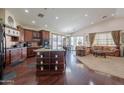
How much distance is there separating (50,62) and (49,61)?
52mm

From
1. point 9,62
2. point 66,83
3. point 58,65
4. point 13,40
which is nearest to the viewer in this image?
point 66,83

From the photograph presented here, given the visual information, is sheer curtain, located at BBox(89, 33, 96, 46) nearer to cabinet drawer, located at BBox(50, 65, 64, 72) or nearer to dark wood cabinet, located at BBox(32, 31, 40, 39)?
dark wood cabinet, located at BBox(32, 31, 40, 39)

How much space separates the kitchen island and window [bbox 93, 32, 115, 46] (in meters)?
4.83

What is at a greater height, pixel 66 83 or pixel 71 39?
pixel 71 39

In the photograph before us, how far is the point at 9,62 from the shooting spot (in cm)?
504

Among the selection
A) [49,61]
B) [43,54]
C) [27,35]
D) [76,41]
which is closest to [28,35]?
[27,35]

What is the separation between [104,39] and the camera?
8.71 meters

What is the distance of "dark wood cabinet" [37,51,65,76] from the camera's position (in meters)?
3.94

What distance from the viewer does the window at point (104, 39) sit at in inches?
308

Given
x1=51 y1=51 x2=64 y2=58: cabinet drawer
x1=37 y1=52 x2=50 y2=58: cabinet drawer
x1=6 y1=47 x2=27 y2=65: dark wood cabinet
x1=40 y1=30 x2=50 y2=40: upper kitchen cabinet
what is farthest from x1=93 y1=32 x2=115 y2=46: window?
x1=6 y1=47 x2=27 y2=65: dark wood cabinet
